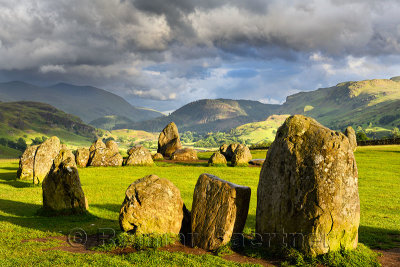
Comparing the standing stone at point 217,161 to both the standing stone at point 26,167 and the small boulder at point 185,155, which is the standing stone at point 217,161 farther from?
the standing stone at point 26,167

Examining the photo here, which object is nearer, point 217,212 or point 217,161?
point 217,212

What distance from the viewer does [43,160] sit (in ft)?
94.2

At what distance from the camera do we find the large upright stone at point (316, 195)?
10492 millimetres

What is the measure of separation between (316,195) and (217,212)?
12.1ft

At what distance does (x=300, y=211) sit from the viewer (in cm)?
1063

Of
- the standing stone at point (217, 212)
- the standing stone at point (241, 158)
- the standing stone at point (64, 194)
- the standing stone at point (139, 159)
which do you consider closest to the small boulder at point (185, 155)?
the standing stone at point (139, 159)

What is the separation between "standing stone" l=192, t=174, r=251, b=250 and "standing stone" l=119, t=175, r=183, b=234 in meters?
0.93

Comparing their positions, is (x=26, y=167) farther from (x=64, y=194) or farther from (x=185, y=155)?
(x=185, y=155)

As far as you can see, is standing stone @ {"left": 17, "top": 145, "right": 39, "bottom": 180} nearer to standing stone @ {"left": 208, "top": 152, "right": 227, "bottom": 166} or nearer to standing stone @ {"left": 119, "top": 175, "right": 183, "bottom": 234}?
standing stone @ {"left": 208, "top": 152, "right": 227, "bottom": 166}

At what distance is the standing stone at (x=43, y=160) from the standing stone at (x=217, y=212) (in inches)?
840

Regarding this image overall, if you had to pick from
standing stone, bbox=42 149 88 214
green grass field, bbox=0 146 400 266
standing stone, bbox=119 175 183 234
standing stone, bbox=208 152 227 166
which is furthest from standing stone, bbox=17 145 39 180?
standing stone, bbox=119 175 183 234

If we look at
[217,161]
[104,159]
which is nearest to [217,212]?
[217,161]

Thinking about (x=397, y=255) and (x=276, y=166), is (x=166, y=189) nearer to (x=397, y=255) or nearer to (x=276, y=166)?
(x=276, y=166)

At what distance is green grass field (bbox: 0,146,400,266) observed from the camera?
10.5 meters
